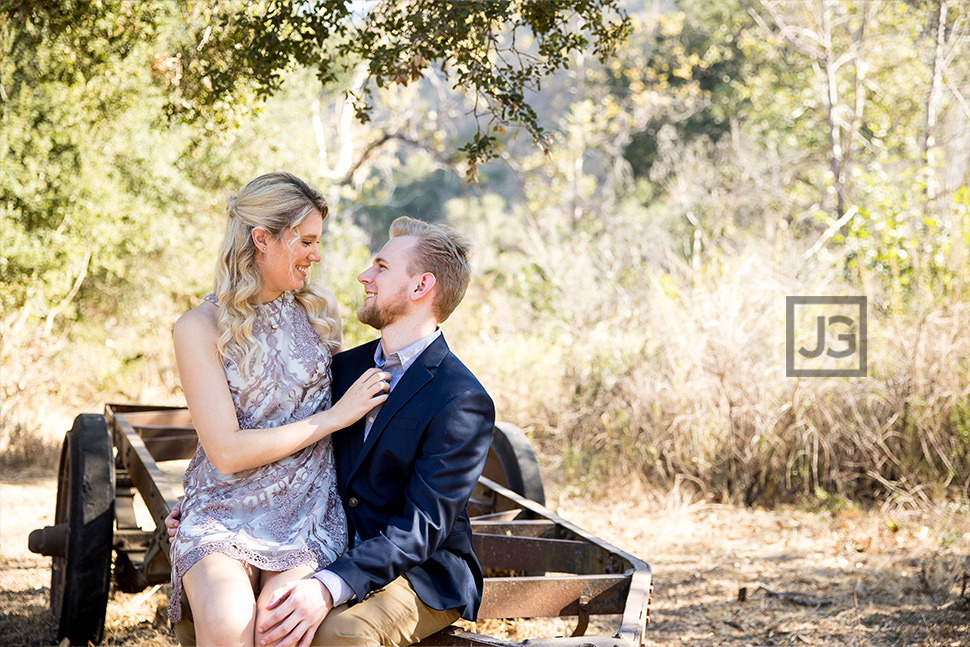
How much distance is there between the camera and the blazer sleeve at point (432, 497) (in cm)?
259

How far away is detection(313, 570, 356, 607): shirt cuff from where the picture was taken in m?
2.54

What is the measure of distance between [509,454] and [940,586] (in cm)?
267

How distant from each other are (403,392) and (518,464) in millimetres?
2620

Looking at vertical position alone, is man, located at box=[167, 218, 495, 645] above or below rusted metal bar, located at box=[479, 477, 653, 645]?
above

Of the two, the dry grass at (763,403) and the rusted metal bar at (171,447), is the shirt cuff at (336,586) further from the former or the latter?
the dry grass at (763,403)

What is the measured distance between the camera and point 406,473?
284 centimetres

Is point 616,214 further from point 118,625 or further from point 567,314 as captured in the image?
point 118,625

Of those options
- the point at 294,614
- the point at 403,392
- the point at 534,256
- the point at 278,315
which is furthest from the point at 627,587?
the point at 534,256

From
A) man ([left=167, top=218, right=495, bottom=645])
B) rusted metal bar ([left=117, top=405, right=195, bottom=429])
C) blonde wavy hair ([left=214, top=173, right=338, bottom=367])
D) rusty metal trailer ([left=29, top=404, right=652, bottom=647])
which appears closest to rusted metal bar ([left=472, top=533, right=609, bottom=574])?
rusty metal trailer ([left=29, top=404, right=652, bottom=647])

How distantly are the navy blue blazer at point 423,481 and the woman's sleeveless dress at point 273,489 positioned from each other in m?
0.10

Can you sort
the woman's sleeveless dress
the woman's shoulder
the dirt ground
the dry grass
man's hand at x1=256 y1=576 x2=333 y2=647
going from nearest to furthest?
1. man's hand at x1=256 y1=576 x2=333 y2=647
2. the woman's sleeveless dress
3. the woman's shoulder
4. the dirt ground
5. the dry grass

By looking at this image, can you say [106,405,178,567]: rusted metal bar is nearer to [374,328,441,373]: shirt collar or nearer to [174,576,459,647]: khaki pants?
[174,576,459,647]: khaki pants

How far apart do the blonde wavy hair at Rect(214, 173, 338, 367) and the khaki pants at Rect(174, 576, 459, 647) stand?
835 mm

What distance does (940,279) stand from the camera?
733 cm
